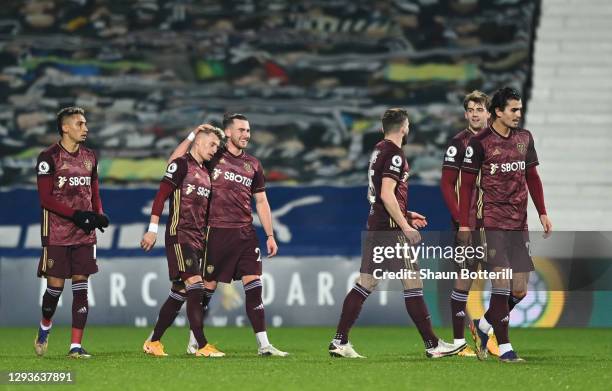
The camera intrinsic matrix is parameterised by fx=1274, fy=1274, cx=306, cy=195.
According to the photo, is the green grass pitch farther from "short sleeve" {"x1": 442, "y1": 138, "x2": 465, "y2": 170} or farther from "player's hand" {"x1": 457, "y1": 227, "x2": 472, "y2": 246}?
"short sleeve" {"x1": 442, "y1": 138, "x2": 465, "y2": 170}

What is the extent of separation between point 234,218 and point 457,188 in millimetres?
1762

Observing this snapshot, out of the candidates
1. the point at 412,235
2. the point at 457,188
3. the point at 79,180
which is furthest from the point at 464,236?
the point at 79,180

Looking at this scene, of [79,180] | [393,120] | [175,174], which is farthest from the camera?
[175,174]

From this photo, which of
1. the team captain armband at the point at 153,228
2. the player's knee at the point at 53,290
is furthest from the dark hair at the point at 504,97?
the player's knee at the point at 53,290

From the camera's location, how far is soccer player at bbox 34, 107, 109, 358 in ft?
31.1

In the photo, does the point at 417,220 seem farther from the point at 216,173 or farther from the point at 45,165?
the point at 45,165

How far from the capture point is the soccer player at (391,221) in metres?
9.02

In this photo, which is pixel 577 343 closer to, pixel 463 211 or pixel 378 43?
pixel 463 211

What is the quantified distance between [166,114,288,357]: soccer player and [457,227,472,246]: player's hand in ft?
5.00

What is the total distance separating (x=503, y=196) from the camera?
29.0 feet

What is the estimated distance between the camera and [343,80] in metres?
18.9

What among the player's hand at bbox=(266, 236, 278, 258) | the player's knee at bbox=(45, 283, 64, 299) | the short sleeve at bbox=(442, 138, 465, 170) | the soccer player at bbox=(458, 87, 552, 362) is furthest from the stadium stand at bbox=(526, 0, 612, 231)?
the player's knee at bbox=(45, 283, 64, 299)

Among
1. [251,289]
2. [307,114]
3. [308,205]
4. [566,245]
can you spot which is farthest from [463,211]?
[307,114]

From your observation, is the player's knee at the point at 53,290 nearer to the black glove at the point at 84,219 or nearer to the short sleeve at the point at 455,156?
the black glove at the point at 84,219
